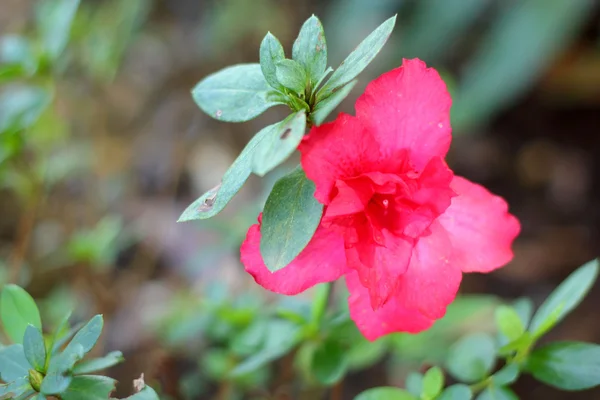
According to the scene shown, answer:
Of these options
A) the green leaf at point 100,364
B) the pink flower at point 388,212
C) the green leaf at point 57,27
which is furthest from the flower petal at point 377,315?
the green leaf at point 57,27

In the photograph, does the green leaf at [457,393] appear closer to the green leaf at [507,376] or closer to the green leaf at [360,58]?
the green leaf at [507,376]

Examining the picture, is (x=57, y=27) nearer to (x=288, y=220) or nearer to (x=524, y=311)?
(x=288, y=220)

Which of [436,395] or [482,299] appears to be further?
[482,299]

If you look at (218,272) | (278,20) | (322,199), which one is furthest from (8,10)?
(322,199)

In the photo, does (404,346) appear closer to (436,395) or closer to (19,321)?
(436,395)

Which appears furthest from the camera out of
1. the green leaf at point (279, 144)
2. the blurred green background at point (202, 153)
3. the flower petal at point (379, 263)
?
the blurred green background at point (202, 153)

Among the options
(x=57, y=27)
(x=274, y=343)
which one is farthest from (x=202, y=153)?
(x=274, y=343)
